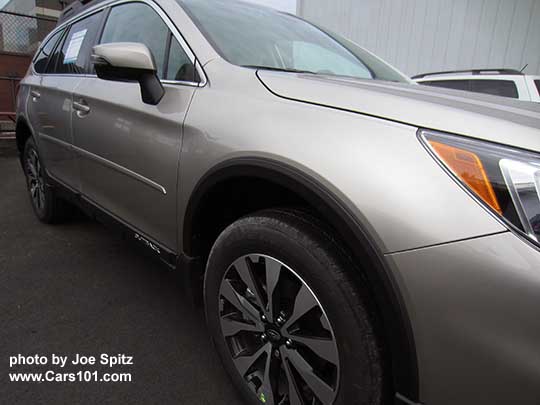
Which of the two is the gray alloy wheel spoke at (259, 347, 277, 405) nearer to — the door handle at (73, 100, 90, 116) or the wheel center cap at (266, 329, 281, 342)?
the wheel center cap at (266, 329, 281, 342)

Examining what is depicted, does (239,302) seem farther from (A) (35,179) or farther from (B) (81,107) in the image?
(A) (35,179)

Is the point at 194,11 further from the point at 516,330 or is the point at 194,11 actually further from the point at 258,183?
the point at 516,330

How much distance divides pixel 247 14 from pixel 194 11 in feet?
1.12

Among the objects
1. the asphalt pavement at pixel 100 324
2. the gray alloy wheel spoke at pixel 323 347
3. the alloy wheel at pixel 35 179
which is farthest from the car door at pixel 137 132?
the alloy wheel at pixel 35 179

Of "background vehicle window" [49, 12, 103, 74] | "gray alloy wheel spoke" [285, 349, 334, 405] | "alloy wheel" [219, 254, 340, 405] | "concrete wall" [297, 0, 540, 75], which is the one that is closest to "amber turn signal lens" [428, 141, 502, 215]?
"alloy wheel" [219, 254, 340, 405]

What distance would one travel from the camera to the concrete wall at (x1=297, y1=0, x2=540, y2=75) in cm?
646

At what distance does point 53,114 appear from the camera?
101 inches

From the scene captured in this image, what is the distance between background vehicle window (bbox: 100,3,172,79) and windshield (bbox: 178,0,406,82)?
18cm

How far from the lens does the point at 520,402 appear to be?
2.56 feet

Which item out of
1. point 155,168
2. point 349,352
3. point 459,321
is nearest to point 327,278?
point 349,352

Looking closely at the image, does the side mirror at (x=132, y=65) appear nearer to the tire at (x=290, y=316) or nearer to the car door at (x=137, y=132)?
the car door at (x=137, y=132)

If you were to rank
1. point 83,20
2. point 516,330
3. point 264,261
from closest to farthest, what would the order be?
point 516,330
point 264,261
point 83,20

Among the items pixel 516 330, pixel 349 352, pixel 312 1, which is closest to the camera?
pixel 516 330

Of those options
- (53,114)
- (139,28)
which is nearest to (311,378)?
(139,28)
